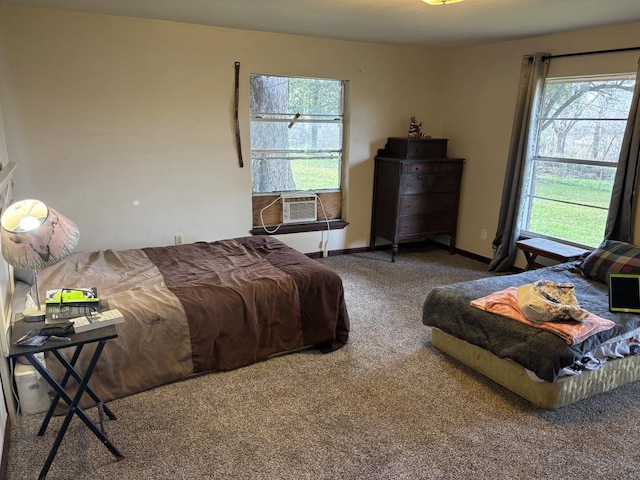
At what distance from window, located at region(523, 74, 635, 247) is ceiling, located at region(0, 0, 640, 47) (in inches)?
21.3

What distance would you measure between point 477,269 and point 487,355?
220 cm

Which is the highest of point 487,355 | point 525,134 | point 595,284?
point 525,134

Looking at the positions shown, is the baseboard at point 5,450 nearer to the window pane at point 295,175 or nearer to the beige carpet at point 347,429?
the beige carpet at point 347,429

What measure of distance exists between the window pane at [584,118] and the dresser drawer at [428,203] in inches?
40.6

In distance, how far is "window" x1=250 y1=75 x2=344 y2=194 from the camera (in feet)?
14.8

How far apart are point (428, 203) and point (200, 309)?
10.2ft

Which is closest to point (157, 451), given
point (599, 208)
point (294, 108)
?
point (294, 108)

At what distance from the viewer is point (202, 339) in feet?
8.66

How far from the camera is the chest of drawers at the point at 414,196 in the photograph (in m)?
4.79

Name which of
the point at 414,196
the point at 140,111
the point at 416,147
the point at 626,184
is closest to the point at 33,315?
the point at 140,111

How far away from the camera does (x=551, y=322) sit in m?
2.49

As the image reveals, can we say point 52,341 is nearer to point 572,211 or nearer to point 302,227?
point 302,227

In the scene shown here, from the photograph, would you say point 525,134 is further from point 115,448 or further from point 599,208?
point 115,448

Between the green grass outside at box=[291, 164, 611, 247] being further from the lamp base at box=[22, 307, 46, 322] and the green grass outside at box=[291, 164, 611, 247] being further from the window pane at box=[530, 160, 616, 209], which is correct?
the lamp base at box=[22, 307, 46, 322]
